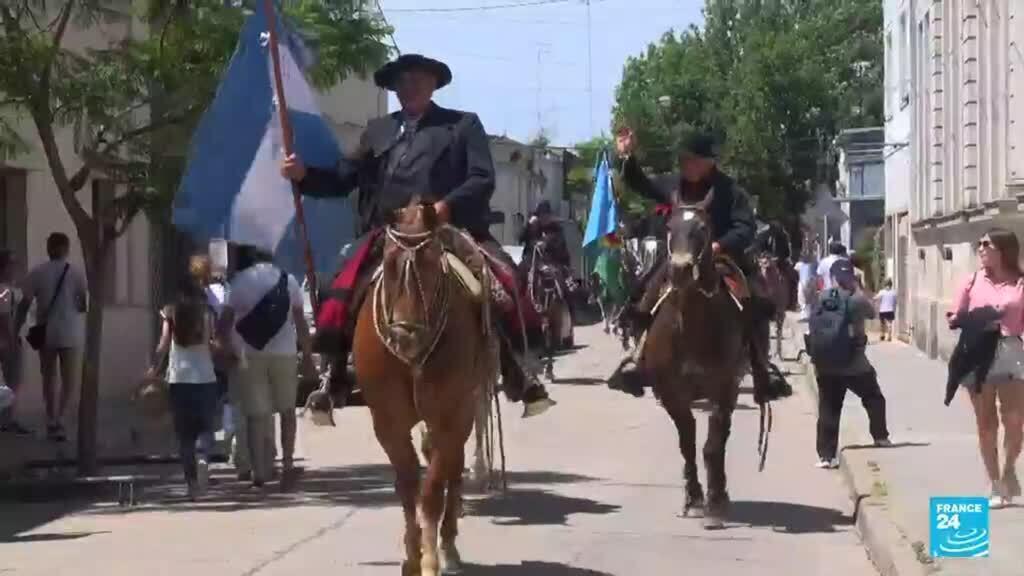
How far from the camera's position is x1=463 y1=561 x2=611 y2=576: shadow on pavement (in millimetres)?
10438

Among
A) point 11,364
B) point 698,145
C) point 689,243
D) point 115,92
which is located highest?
point 115,92

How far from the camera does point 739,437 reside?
18.6 metres

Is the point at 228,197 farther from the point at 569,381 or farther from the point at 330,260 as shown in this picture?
the point at 569,381

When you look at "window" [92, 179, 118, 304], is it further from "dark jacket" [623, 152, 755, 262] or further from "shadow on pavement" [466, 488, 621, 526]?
"dark jacket" [623, 152, 755, 262]

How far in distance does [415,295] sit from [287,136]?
90.2 inches

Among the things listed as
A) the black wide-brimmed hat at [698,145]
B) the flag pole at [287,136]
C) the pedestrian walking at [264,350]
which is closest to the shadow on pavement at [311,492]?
the pedestrian walking at [264,350]

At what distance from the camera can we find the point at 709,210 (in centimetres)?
1248

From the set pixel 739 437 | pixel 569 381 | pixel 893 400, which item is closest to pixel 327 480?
pixel 739 437

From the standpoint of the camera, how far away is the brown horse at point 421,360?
9180 millimetres

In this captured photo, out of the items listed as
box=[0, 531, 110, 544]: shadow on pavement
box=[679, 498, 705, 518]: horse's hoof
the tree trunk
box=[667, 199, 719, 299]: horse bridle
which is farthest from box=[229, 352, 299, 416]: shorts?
box=[667, 199, 719, 299]: horse bridle

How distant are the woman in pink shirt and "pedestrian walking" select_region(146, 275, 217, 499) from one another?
18.4ft

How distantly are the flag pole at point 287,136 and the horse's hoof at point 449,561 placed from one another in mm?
1578

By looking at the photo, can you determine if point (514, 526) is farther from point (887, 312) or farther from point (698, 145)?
point (887, 312)

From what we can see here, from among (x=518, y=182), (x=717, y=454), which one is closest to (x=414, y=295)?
(x=717, y=454)
